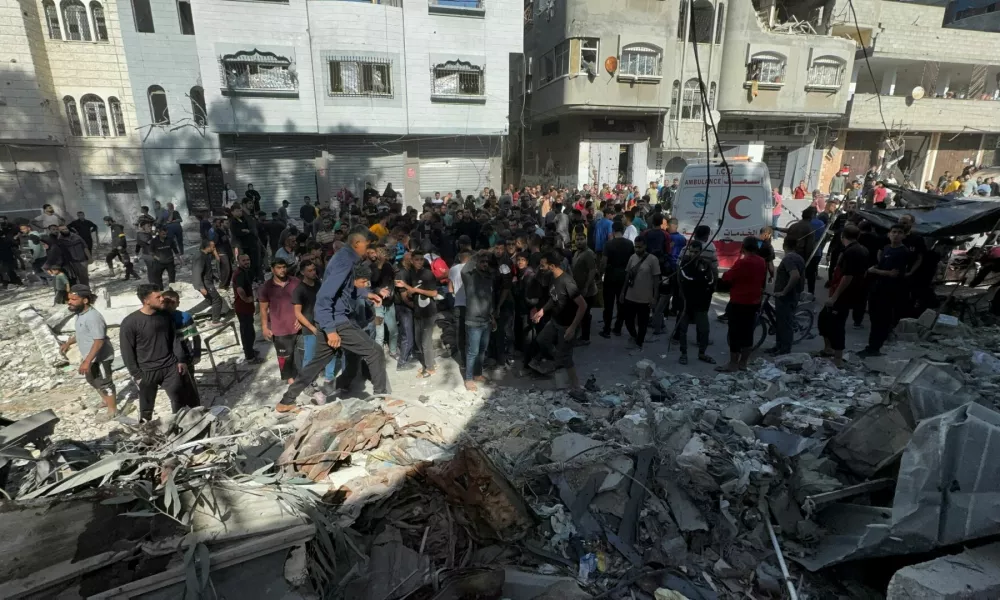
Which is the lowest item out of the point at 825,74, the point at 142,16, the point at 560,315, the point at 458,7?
the point at 560,315

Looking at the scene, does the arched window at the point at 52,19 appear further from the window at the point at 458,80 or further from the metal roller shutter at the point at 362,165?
the window at the point at 458,80

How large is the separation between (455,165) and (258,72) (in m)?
7.84

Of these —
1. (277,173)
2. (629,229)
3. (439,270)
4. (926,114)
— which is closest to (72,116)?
(277,173)

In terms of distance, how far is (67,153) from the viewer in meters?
19.1

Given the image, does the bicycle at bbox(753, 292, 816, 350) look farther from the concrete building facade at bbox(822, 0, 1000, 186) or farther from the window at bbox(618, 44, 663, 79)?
the concrete building facade at bbox(822, 0, 1000, 186)

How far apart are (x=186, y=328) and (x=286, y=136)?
617 inches

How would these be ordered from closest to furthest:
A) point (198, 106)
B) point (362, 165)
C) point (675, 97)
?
point (198, 106) < point (362, 165) < point (675, 97)

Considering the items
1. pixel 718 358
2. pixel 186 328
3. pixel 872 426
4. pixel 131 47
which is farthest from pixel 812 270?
pixel 131 47

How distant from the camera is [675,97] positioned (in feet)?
76.7

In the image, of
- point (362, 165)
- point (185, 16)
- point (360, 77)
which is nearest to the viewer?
point (185, 16)

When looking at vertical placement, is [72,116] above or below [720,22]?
below

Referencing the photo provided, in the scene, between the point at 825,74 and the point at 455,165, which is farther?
the point at 825,74

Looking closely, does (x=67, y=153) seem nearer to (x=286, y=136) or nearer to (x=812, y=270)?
(x=286, y=136)

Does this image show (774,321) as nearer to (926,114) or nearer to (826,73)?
(826,73)
